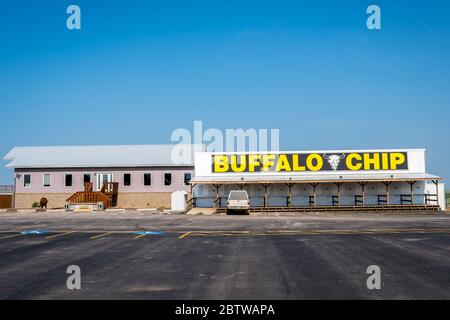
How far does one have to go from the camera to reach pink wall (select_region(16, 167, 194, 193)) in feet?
151

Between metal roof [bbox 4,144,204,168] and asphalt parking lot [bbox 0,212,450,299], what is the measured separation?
27.3 meters

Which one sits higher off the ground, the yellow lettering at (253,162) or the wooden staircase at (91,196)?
the yellow lettering at (253,162)

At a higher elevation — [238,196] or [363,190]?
[363,190]

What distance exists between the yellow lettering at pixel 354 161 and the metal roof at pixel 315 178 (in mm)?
763

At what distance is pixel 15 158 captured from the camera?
4769 centimetres

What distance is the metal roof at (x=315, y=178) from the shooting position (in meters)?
36.6

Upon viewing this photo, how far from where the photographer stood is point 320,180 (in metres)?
36.6

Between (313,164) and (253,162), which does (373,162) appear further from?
(253,162)

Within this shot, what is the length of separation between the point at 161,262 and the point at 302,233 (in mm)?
9650

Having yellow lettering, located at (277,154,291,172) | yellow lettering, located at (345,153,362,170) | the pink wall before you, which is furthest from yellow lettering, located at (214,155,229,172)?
yellow lettering, located at (345,153,362,170)

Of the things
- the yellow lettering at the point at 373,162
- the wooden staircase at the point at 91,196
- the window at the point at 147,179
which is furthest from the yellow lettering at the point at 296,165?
the wooden staircase at the point at 91,196

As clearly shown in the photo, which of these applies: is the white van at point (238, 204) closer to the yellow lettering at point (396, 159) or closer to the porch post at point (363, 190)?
the porch post at point (363, 190)

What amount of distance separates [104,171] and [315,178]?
78.8ft

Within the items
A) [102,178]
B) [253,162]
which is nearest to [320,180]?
[253,162]
